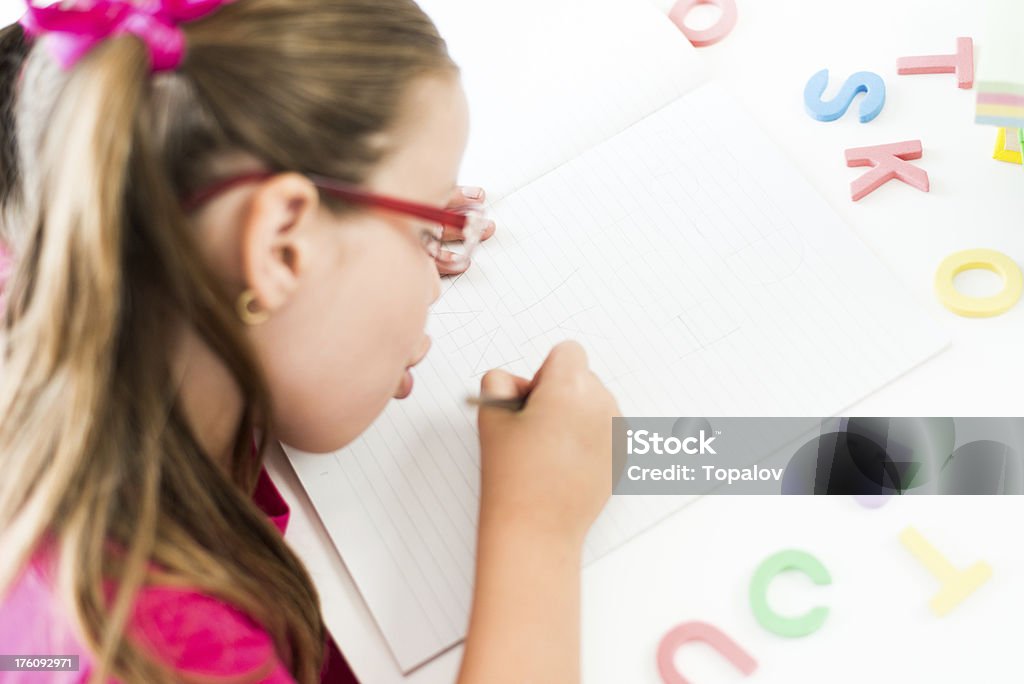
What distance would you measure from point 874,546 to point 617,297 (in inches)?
9.7

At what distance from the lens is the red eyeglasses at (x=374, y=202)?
1.63ft

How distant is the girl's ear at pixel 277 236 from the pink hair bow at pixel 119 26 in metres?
0.08

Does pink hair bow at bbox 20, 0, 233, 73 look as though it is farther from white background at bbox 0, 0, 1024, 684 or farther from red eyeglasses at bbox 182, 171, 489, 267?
white background at bbox 0, 0, 1024, 684

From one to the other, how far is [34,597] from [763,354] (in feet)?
1.56

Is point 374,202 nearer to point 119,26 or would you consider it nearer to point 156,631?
point 119,26

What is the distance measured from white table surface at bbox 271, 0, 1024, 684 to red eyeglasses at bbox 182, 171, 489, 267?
0.73 feet

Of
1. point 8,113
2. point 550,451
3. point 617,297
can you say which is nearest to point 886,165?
point 617,297

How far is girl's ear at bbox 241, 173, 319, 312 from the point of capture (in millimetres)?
500

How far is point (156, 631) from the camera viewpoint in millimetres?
533

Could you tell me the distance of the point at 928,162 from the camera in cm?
77

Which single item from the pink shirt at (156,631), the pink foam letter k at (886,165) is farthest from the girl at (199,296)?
the pink foam letter k at (886,165)

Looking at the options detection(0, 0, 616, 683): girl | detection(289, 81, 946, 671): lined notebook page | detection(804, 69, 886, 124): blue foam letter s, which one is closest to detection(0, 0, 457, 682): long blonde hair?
detection(0, 0, 616, 683): girl

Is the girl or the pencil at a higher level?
the girl

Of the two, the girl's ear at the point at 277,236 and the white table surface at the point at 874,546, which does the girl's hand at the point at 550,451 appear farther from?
the girl's ear at the point at 277,236
